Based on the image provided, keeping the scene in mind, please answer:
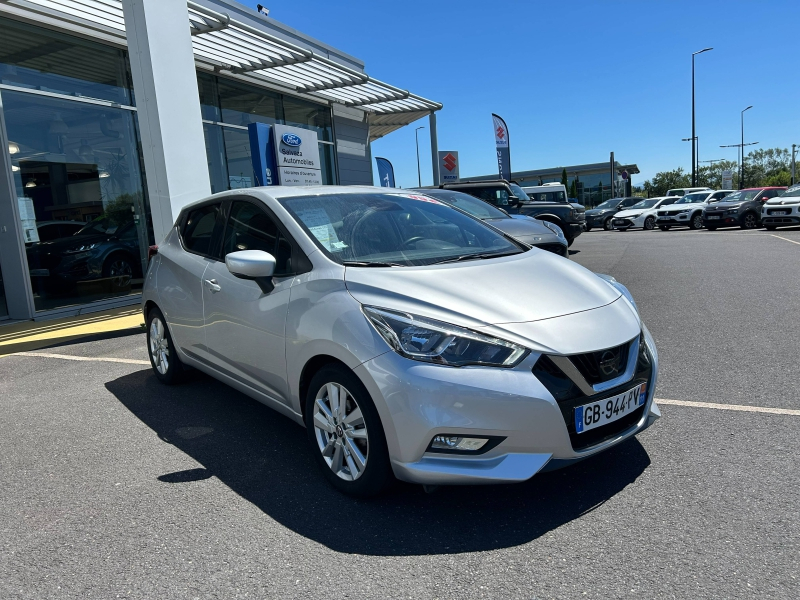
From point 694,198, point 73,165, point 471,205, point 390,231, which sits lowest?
point 694,198

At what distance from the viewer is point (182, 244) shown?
15.4 ft

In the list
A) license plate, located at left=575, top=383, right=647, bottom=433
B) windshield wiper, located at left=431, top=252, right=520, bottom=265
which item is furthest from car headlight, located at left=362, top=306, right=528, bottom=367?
windshield wiper, located at left=431, top=252, right=520, bottom=265

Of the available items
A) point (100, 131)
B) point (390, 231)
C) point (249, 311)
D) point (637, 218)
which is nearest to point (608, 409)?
point (390, 231)

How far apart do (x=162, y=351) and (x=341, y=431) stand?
2.72 m

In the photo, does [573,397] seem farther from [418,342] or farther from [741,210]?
[741,210]

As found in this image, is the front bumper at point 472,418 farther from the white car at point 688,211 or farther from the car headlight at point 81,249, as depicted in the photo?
the white car at point 688,211

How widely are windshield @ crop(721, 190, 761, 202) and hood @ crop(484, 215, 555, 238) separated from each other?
651 inches

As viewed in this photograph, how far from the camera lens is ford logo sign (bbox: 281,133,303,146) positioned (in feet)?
34.9

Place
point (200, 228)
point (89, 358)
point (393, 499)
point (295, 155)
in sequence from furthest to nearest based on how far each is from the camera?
point (295, 155) < point (89, 358) < point (200, 228) < point (393, 499)

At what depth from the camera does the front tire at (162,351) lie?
191 inches

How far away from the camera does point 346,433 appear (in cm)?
→ 288

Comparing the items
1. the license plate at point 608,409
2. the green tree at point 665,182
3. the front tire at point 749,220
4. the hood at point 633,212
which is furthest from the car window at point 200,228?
the green tree at point 665,182

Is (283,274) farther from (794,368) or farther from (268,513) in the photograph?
(794,368)

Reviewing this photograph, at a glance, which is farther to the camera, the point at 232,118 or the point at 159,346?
the point at 232,118
